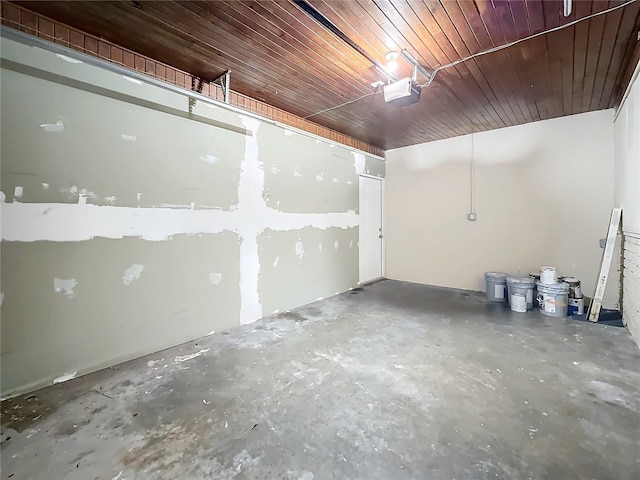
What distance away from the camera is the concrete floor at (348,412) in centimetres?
159

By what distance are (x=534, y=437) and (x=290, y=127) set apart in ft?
13.6

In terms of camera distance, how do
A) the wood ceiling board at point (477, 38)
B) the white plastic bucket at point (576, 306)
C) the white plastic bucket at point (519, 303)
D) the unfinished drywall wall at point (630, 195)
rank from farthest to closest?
1. the white plastic bucket at point (519, 303)
2. the white plastic bucket at point (576, 306)
3. the unfinished drywall wall at point (630, 195)
4. the wood ceiling board at point (477, 38)

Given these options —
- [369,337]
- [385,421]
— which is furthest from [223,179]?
[385,421]

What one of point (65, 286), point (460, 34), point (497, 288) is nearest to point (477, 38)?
point (460, 34)

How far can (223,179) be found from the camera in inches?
138

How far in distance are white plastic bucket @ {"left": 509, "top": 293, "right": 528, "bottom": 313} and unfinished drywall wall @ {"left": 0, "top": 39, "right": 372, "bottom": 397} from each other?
3.32 meters

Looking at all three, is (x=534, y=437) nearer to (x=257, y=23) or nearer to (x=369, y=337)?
(x=369, y=337)

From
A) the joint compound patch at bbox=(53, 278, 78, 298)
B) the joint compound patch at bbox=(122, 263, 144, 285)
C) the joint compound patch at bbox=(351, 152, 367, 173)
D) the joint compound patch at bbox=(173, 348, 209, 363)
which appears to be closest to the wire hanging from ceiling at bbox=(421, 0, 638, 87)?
the joint compound patch at bbox=(351, 152, 367, 173)

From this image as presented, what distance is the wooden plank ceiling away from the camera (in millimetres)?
2211

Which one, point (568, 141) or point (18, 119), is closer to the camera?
point (18, 119)

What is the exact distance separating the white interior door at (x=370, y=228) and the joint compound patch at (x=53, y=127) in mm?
4553

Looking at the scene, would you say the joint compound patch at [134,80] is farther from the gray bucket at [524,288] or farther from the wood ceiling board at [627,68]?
the gray bucket at [524,288]

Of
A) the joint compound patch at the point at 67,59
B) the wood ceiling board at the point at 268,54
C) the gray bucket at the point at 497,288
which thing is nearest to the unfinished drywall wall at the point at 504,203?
the gray bucket at the point at 497,288

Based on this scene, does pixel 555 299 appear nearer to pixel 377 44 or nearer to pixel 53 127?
pixel 377 44
